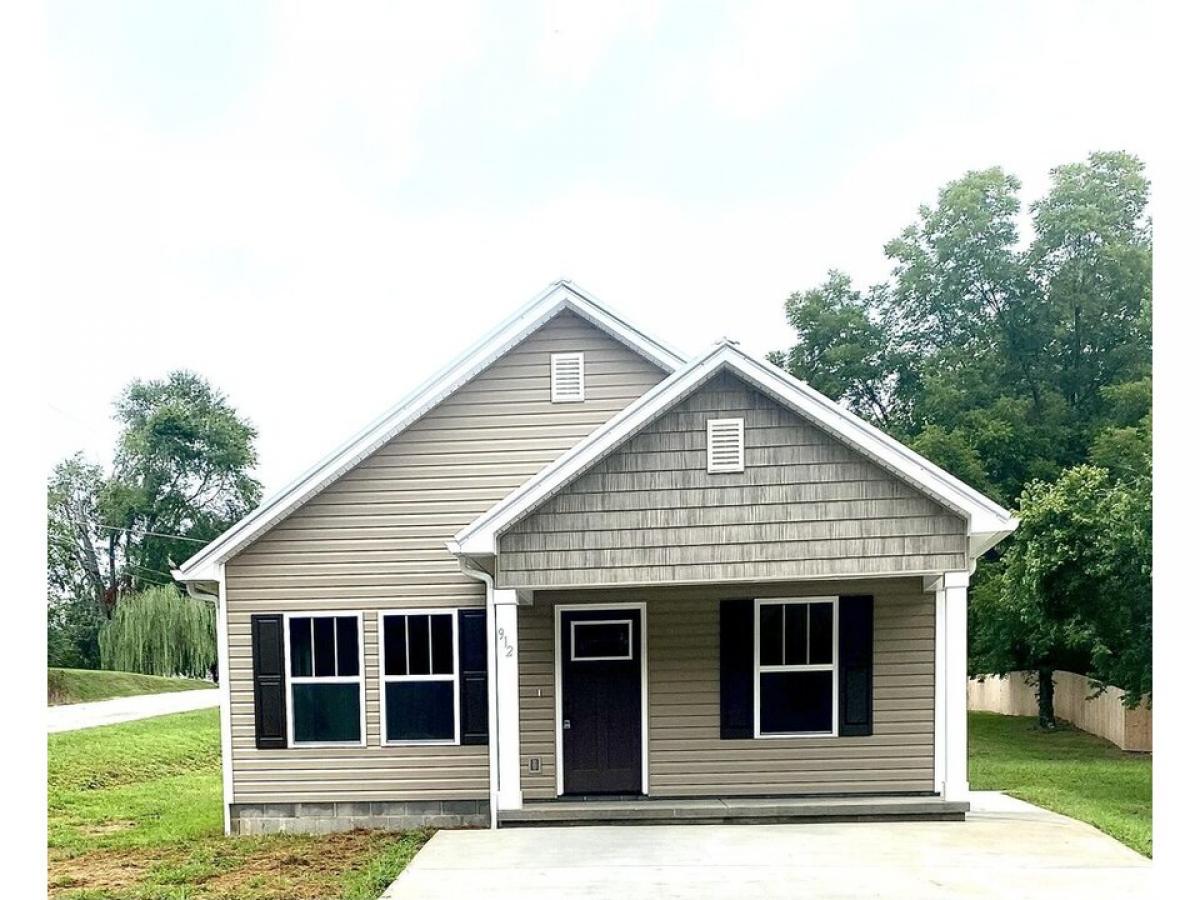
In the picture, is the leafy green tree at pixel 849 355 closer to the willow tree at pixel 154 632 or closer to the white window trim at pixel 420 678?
the white window trim at pixel 420 678

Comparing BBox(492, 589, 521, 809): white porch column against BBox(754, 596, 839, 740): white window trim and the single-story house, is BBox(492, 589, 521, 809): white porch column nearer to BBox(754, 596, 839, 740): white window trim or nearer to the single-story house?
the single-story house

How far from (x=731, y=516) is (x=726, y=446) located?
514 millimetres

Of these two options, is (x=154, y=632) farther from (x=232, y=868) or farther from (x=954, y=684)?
(x=954, y=684)

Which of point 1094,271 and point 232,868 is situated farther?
point 1094,271

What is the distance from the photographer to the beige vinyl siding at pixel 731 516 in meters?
5.86

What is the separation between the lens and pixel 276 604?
705 centimetres

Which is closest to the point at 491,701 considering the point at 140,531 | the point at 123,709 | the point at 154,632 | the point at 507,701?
the point at 507,701

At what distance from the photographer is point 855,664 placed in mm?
6727

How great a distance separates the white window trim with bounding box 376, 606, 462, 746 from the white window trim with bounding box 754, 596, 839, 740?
2538mm

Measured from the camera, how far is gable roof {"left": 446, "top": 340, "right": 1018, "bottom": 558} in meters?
5.79

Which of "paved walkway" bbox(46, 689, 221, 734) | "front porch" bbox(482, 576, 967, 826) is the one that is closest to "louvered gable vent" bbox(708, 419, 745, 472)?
"front porch" bbox(482, 576, 967, 826)

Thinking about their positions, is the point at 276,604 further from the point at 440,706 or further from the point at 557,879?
the point at 557,879

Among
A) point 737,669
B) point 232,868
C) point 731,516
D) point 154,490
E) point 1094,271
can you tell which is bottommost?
point 232,868

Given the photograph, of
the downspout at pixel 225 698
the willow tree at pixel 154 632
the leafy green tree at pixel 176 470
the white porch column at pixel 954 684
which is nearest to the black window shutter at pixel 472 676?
the downspout at pixel 225 698
